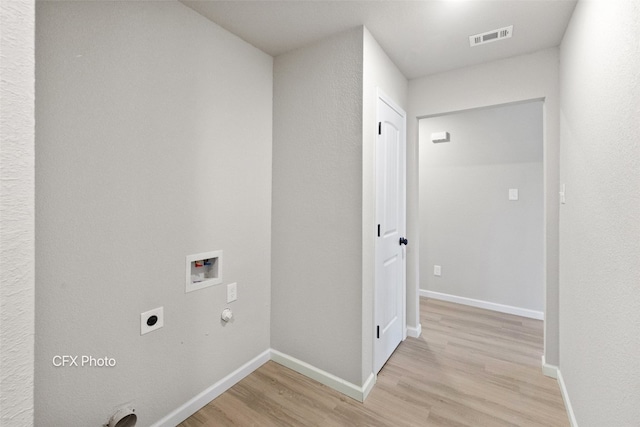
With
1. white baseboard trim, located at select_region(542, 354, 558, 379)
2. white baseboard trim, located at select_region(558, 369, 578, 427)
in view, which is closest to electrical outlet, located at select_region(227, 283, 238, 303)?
white baseboard trim, located at select_region(558, 369, 578, 427)

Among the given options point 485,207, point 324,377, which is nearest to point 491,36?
point 485,207

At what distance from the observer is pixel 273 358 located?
91.2 inches

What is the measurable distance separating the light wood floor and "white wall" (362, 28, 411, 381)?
0.25 m

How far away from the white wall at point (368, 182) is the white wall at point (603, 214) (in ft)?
3.66

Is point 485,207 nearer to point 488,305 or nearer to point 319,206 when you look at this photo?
point 488,305

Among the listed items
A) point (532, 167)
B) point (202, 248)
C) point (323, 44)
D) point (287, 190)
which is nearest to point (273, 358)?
point (202, 248)

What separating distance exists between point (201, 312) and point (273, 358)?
2.71 feet

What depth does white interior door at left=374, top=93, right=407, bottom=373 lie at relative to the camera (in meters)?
2.14

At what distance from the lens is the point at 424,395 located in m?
1.94

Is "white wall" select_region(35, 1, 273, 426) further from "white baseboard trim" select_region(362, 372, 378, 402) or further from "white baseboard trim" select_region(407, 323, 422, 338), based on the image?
"white baseboard trim" select_region(407, 323, 422, 338)

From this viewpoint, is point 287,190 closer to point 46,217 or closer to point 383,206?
point 383,206

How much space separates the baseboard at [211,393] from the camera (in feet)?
5.40

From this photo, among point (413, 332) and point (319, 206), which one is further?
point (413, 332)

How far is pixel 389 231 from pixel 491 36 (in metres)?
1.54
